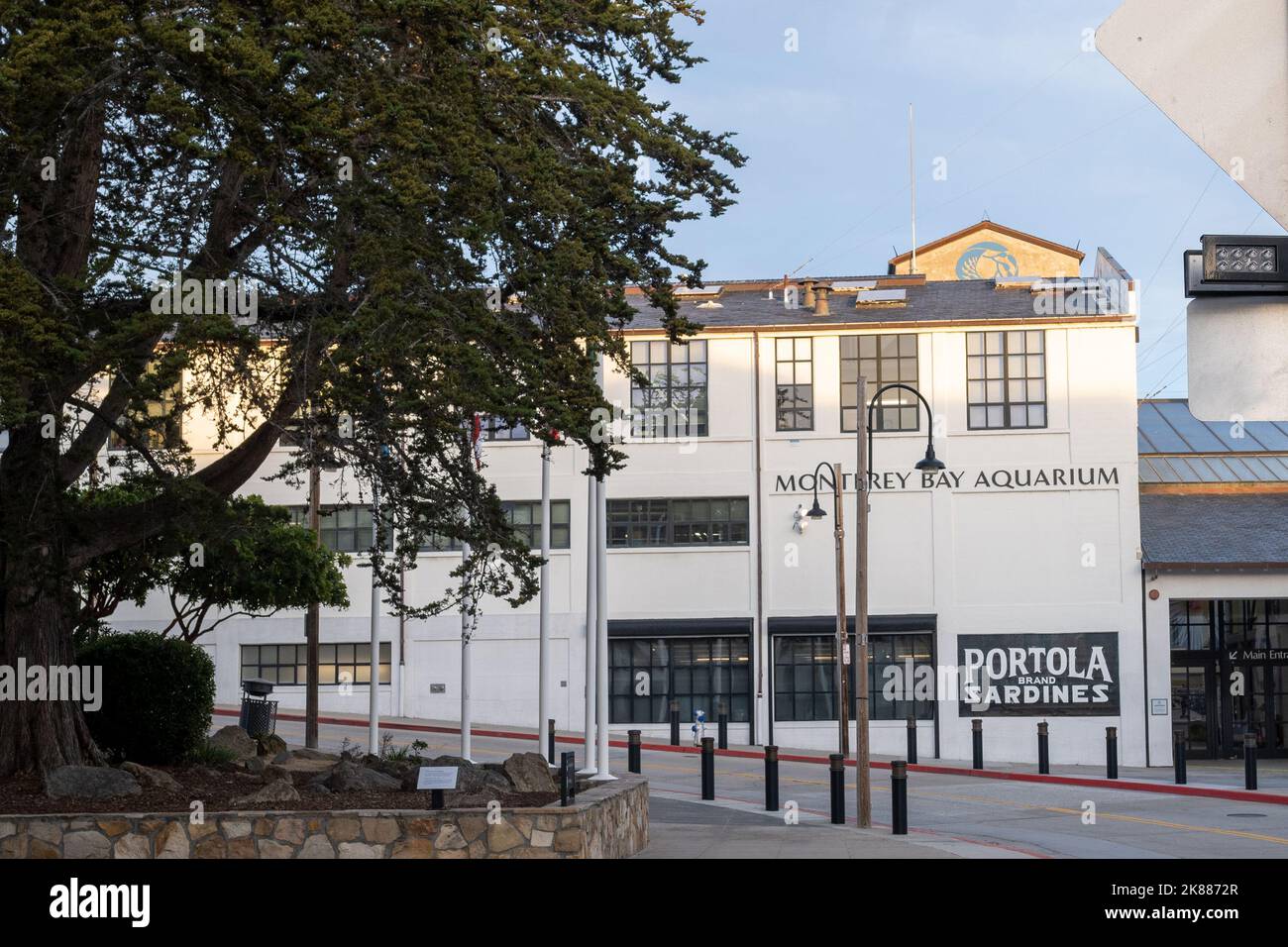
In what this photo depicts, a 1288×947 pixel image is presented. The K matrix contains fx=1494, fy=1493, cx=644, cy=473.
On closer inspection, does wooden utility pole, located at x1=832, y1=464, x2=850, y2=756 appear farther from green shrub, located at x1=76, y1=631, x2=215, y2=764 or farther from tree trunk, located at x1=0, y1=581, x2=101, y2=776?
tree trunk, located at x1=0, y1=581, x2=101, y2=776

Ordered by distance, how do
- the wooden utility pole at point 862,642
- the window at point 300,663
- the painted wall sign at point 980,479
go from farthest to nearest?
the window at point 300,663 → the painted wall sign at point 980,479 → the wooden utility pole at point 862,642

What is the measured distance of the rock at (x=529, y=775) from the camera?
619 inches

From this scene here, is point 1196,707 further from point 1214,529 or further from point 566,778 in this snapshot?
point 566,778

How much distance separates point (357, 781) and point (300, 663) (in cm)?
2697

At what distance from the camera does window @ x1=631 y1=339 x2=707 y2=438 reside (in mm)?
39219

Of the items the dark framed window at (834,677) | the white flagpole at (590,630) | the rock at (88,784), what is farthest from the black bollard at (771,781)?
the dark framed window at (834,677)

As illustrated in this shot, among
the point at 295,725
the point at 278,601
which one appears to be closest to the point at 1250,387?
the point at 278,601

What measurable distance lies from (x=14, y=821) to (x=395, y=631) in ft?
92.3

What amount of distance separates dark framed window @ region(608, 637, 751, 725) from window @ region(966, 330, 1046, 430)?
28.7 ft

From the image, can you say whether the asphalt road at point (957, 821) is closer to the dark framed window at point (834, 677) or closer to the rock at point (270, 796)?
the rock at point (270, 796)

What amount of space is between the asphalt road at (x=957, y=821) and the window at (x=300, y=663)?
1163 cm

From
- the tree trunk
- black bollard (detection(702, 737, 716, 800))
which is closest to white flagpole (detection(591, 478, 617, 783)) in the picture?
black bollard (detection(702, 737, 716, 800))

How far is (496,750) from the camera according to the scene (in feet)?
102
